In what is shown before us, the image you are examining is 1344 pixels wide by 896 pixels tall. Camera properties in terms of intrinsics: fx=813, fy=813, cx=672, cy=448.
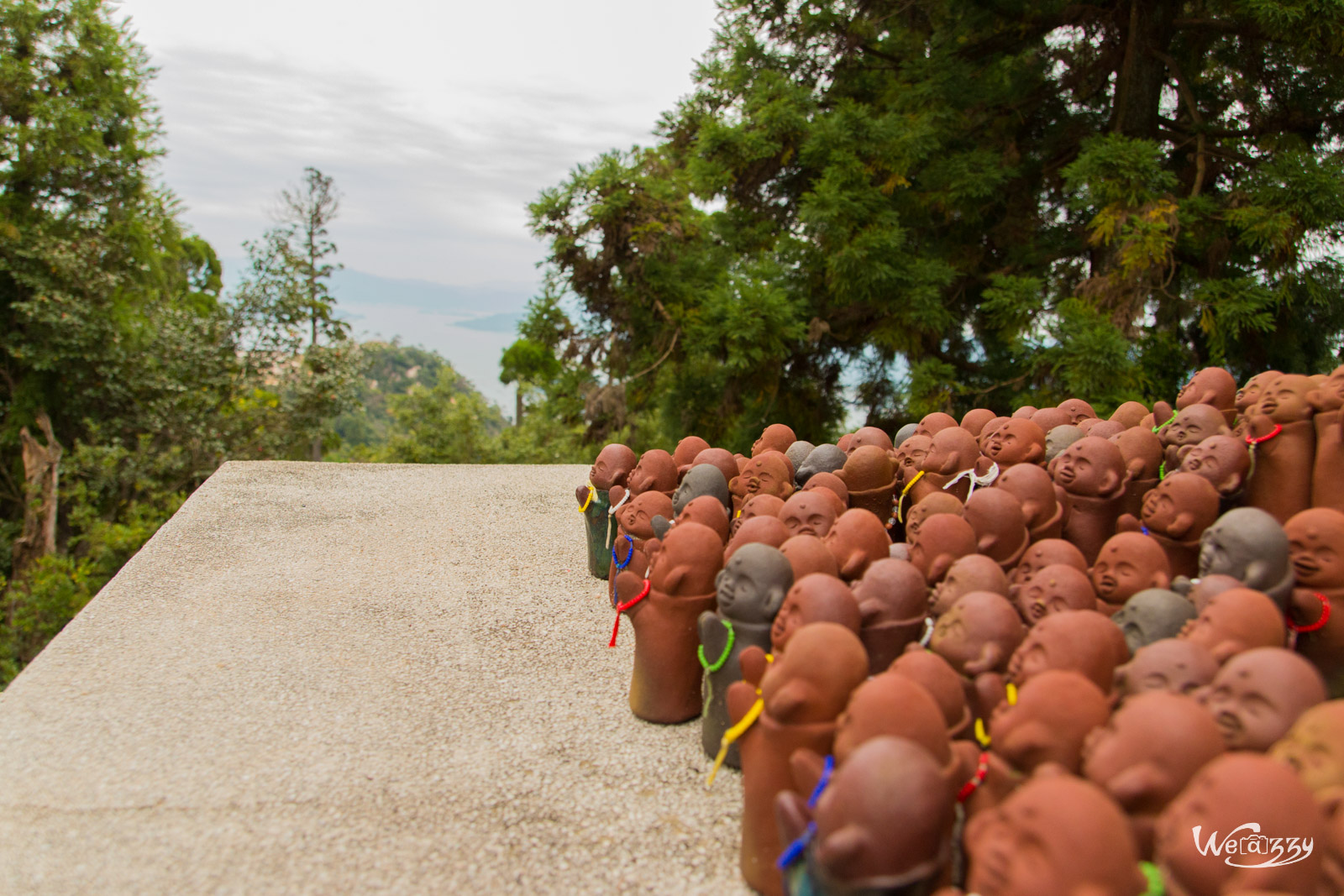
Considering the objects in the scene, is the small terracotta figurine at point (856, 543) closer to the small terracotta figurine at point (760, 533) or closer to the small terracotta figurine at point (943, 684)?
the small terracotta figurine at point (760, 533)

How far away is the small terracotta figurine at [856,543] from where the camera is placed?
7.97 ft

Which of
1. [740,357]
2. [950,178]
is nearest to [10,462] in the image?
[740,357]

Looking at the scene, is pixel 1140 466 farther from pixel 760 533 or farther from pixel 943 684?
pixel 943 684

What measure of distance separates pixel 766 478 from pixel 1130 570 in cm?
135

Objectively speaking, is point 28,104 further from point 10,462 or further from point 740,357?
point 740,357

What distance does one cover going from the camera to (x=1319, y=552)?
2146mm

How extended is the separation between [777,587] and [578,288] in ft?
20.6

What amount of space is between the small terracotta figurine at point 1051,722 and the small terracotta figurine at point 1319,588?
0.97 m

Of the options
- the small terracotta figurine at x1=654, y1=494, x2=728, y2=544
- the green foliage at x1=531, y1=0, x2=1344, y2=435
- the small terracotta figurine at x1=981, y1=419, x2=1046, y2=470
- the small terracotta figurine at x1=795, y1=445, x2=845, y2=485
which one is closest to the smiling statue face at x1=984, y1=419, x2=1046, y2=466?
the small terracotta figurine at x1=981, y1=419, x2=1046, y2=470

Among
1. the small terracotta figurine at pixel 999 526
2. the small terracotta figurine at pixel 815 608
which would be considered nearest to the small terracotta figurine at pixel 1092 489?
the small terracotta figurine at pixel 999 526

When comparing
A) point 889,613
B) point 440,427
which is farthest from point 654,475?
point 440,427

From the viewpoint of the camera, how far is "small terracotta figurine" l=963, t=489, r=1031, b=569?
2518mm

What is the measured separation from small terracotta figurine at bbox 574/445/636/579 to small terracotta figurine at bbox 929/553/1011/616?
77.8 inches

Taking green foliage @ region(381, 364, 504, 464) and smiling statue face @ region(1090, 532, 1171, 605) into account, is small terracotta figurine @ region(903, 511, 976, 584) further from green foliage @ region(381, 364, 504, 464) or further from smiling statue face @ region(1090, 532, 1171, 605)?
green foliage @ region(381, 364, 504, 464)
